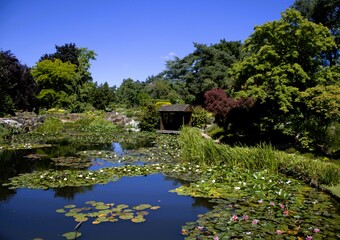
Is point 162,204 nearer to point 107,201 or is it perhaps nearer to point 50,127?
point 107,201

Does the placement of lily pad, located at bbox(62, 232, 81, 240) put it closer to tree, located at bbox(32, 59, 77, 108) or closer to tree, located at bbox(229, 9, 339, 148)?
tree, located at bbox(229, 9, 339, 148)

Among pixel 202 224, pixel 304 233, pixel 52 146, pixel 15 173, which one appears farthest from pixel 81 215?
pixel 52 146

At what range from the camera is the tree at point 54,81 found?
1446 inches

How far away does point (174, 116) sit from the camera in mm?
25609

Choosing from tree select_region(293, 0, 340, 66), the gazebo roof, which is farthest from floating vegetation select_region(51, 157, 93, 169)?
tree select_region(293, 0, 340, 66)

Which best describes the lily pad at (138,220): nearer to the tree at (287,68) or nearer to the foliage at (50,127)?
the tree at (287,68)

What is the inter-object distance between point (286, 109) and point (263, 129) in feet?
14.1

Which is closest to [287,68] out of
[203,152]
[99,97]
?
[203,152]

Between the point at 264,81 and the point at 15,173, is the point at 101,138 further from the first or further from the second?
the point at 264,81

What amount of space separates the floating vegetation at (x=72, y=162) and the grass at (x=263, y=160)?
3.79 meters

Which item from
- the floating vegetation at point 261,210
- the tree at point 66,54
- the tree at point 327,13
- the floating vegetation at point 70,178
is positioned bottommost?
the floating vegetation at point 261,210

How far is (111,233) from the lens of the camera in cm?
535

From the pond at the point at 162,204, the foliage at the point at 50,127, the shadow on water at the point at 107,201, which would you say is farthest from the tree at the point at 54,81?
the shadow on water at the point at 107,201

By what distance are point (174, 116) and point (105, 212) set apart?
1956 centimetres
